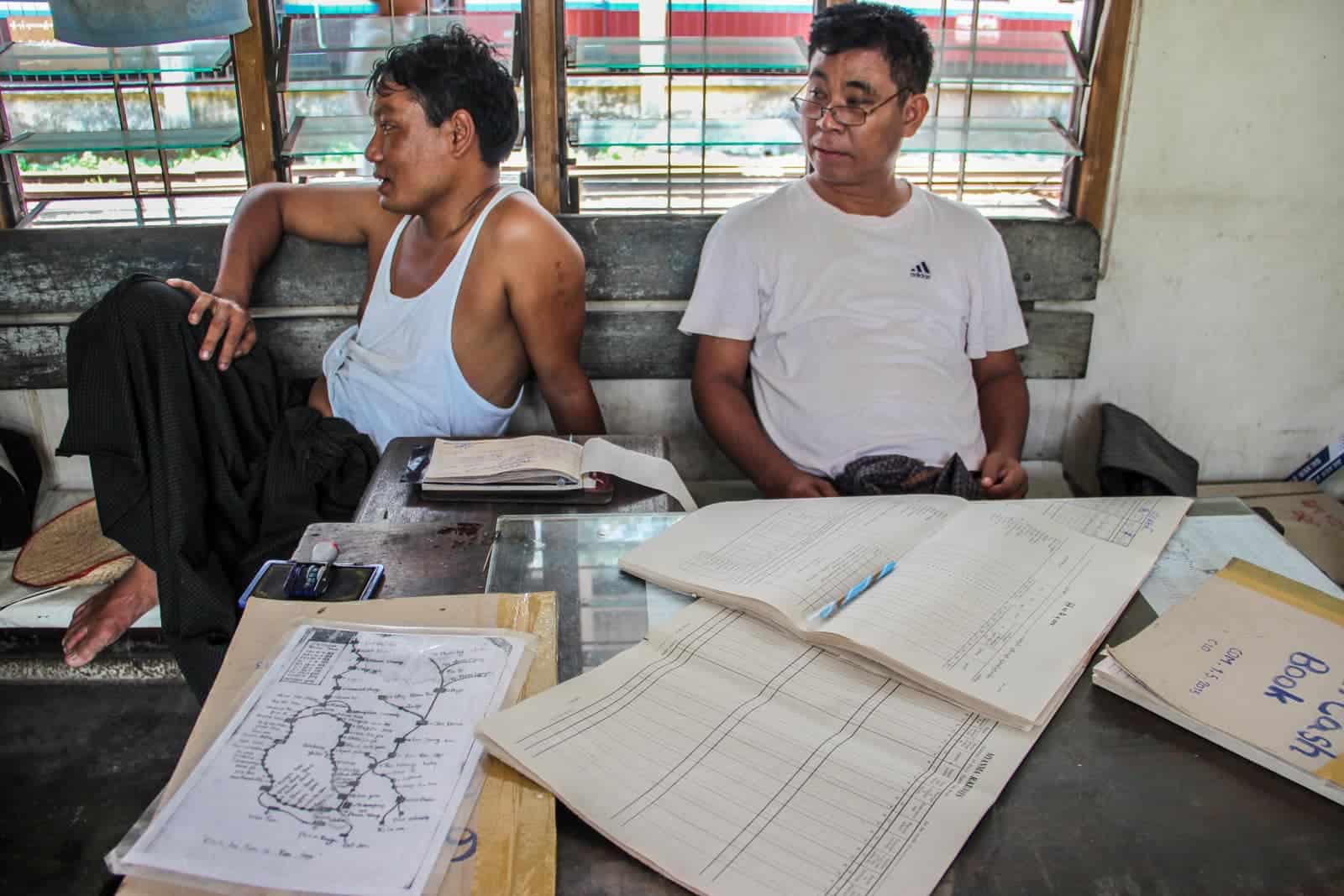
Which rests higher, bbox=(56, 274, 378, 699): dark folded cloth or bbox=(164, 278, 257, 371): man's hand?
bbox=(164, 278, 257, 371): man's hand

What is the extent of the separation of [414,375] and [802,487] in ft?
2.78

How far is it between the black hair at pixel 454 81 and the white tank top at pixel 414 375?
0.16m

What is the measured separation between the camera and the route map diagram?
717 mm

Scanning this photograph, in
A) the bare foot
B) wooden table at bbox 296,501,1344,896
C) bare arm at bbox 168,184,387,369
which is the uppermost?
bare arm at bbox 168,184,387,369

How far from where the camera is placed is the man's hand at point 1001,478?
6.74 ft

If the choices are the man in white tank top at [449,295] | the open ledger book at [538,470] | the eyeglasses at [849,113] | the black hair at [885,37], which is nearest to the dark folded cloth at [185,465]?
the man in white tank top at [449,295]

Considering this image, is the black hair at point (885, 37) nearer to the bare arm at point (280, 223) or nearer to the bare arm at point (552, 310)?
the bare arm at point (552, 310)

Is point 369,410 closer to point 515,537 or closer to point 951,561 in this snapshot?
point 515,537

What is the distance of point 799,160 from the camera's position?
2637mm

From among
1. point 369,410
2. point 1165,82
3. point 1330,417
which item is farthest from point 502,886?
point 1330,417

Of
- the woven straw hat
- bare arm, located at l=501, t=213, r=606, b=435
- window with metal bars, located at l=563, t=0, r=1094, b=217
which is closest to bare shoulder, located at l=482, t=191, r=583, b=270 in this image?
bare arm, located at l=501, t=213, r=606, b=435

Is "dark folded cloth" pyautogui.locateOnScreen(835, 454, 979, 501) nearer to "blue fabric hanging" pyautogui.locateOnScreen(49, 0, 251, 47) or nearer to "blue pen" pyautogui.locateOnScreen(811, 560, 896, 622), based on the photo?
"blue pen" pyautogui.locateOnScreen(811, 560, 896, 622)

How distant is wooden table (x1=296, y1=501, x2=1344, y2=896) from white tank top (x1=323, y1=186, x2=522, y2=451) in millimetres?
1290

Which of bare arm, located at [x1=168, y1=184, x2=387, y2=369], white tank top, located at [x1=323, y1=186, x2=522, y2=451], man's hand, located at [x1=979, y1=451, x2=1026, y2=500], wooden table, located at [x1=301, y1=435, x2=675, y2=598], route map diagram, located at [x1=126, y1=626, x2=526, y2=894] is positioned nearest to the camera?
route map diagram, located at [x1=126, y1=626, x2=526, y2=894]
